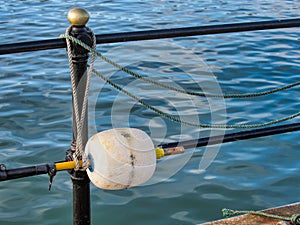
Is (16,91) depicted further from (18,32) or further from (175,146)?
(175,146)

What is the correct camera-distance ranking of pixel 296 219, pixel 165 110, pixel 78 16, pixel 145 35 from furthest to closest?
pixel 165 110 < pixel 296 219 < pixel 145 35 < pixel 78 16

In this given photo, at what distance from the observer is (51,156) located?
491 centimetres

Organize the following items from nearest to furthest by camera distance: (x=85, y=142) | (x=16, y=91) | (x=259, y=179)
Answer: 1. (x=85, y=142)
2. (x=259, y=179)
3. (x=16, y=91)

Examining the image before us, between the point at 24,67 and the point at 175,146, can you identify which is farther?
the point at 24,67

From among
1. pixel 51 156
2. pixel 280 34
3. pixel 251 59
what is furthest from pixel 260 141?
pixel 280 34

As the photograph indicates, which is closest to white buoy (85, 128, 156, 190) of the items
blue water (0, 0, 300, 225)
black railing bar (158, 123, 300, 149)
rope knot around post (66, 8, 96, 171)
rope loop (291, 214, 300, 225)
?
rope knot around post (66, 8, 96, 171)

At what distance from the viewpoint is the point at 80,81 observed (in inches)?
93.7

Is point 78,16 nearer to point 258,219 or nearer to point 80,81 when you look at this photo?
point 80,81

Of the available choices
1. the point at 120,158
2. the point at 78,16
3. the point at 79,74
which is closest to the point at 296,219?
the point at 120,158

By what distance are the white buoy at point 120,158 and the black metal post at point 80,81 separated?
0.41 ft

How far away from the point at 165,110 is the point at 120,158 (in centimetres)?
371

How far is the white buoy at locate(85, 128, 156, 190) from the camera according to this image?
231cm

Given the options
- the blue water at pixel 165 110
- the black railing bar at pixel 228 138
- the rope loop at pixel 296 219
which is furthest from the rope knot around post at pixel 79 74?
the blue water at pixel 165 110

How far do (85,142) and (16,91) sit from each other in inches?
165
